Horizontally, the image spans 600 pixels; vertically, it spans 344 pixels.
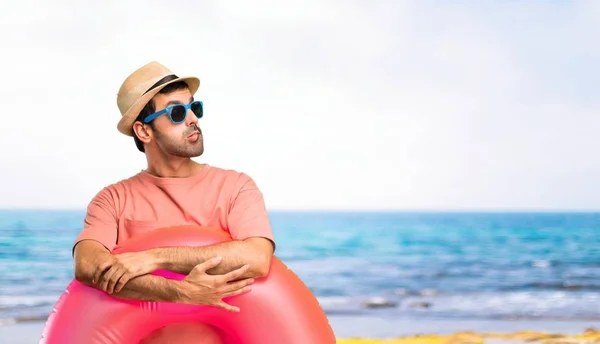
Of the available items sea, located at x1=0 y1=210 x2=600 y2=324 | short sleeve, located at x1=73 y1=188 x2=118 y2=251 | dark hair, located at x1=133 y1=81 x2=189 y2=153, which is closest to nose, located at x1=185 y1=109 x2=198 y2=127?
Result: dark hair, located at x1=133 y1=81 x2=189 y2=153

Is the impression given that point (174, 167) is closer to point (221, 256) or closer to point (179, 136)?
point (179, 136)

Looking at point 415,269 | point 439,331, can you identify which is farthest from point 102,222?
point 415,269

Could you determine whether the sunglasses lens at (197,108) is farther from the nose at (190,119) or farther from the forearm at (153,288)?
the forearm at (153,288)

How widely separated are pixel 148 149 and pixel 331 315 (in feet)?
20.6

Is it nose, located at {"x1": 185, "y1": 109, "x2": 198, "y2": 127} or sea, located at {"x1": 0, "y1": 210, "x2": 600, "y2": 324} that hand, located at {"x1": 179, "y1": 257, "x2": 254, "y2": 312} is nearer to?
nose, located at {"x1": 185, "y1": 109, "x2": 198, "y2": 127}

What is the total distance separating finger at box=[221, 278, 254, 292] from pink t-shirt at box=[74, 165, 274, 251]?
23cm

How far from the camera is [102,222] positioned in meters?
2.65

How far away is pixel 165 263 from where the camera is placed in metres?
2.46

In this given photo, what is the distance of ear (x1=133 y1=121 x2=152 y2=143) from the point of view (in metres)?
2.78

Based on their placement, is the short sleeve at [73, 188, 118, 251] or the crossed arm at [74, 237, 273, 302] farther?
the short sleeve at [73, 188, 118, 251]

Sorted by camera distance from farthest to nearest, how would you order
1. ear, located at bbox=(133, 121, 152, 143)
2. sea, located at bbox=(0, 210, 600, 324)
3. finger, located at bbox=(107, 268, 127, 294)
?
sea, located at bbox=(0, 210, 600, 324)
ear, located at bbox=(133, 121, 152, 143)
finger, located at bbox=(107, 268, 127, 294)

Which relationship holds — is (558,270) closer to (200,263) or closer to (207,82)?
(207,82)

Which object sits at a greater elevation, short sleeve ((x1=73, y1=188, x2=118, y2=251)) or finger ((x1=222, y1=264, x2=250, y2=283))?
short sleeve ((x1=73, y1=188, x2=118, y2=251))

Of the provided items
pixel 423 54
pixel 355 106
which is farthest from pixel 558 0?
pixel 355 106
